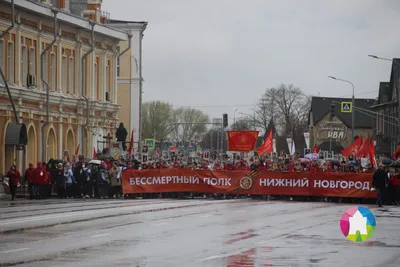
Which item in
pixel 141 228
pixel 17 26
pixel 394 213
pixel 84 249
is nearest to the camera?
pixel 84 249

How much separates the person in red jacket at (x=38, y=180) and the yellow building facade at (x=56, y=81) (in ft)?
28.3

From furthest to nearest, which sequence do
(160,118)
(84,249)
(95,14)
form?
(160,118)
(95,14)
(84,249)

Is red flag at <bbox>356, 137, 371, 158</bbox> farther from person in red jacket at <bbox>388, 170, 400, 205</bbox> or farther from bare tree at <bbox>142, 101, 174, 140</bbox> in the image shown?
bare tree at <bbox>142, 101, 174, 140</bbox>

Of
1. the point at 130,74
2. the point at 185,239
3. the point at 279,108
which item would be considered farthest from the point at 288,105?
the point at 185,239

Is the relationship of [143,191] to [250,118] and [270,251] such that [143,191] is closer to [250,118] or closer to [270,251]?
[270,251]

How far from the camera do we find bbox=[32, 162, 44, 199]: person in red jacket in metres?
45.7

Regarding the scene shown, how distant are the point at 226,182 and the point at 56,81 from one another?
18716mm

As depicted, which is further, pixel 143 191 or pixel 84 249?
pixel 143 191

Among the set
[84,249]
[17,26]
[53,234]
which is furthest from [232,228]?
[17,26]

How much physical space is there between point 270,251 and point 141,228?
629 cm

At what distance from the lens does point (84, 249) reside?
20.0 metres

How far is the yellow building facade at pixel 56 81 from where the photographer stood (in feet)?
185

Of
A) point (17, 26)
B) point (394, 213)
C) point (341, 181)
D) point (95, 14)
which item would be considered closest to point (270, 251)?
point (394, 213)

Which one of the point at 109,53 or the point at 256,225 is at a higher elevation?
the point at 109,53
